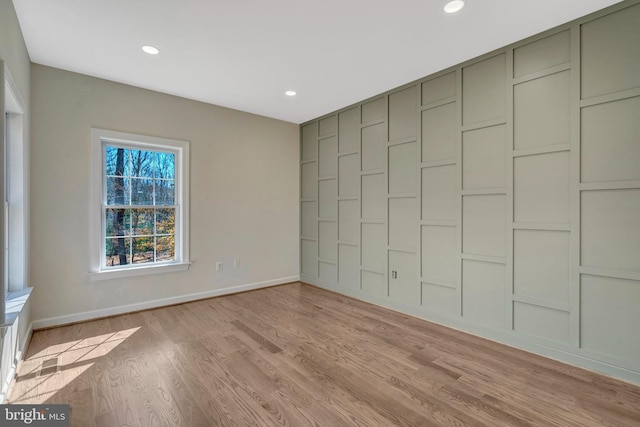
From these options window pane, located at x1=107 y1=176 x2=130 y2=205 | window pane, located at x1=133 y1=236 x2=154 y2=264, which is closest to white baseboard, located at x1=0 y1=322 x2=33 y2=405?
window pane, located at x1=133 y1=236 x2=154 y2=264

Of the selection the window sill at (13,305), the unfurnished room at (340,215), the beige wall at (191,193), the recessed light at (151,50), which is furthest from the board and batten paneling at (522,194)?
the window sill at (13,305)

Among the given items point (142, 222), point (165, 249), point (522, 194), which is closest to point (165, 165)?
point (142, 222)

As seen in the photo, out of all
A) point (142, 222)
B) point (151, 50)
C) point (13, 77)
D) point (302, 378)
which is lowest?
point (302, 378)

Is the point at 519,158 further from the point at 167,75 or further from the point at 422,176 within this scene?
the point at 167,75

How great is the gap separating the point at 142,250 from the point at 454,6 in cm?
407

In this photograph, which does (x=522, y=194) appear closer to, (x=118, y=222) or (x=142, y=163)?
(x=142, y=163)

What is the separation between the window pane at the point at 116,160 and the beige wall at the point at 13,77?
2.44 ft

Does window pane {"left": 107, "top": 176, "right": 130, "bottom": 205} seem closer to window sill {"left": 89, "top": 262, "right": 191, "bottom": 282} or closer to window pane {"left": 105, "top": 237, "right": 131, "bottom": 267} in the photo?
window pane {"left": 105, "top": 237, "right": 131, "bottom": 267}

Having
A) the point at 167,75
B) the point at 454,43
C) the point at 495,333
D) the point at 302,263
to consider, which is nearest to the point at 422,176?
the point at 454,43

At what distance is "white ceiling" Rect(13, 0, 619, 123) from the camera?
2230mm

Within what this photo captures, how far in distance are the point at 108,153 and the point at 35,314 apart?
184 centimetres

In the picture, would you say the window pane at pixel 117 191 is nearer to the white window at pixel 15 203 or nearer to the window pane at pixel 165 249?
the window pane at pixel 165 249

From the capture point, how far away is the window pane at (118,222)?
3.53 metres

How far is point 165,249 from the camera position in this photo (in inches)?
156
